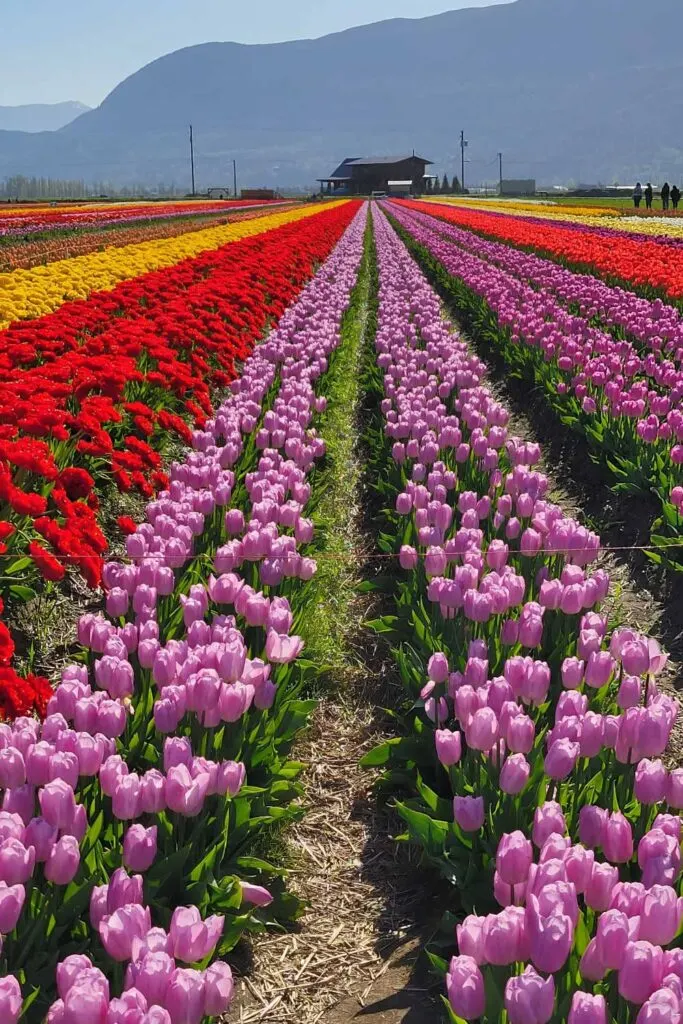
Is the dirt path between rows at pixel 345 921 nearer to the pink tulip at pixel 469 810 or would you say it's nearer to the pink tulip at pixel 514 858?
the pink tulip at pixel 469 810

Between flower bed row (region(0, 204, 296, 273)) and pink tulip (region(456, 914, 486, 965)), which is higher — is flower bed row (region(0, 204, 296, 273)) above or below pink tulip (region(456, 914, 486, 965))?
above

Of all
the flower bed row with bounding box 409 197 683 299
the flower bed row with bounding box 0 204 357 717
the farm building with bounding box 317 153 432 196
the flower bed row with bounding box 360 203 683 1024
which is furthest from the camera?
the farm building with bounding box 317 153 432 196

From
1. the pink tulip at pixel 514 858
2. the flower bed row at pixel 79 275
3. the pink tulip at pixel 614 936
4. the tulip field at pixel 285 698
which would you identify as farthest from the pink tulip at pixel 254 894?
the flower bed row at pixel 79 275

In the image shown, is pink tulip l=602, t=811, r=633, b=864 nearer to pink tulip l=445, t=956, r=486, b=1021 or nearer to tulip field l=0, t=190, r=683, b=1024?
tulip field l=0, t=190, r=683, b=1024

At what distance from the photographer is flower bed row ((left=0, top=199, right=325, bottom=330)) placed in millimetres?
10211

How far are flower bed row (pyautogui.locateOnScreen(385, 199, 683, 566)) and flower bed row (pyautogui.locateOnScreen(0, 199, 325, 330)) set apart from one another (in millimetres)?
4820

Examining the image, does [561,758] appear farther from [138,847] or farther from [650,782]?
[138,847]

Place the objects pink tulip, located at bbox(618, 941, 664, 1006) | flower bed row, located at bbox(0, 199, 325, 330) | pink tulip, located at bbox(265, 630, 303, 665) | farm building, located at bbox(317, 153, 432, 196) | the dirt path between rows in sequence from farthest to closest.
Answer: farm building, located at bbox(317, 153, 432, 196) → flower bed row, located at bbox(0, 199, 325, 330) → pink tulip, located at bbox(265, 630, 303, 665) → the dirt path between rows → pink tulip, located at bbox(618, 941, 664, 1006)

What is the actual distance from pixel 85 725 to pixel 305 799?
1.28 metres

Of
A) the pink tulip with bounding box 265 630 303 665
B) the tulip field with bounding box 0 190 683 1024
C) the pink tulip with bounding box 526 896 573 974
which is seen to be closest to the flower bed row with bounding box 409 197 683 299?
the tulip field with bounding box 0 190 683 1024

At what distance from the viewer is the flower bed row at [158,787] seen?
1.90 meters

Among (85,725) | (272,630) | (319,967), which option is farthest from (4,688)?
(319,967)

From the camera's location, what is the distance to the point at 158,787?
7.79 ft

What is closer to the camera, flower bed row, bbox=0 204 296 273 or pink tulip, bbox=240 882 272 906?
pink tulip, bbox=240 882 272 906
